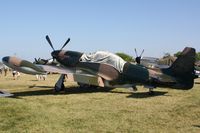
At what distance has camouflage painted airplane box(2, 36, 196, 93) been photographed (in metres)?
18.8

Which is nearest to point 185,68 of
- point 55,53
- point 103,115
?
point 103,115

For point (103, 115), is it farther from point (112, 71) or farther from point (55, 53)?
point (55, 53)

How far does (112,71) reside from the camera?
20.6 m

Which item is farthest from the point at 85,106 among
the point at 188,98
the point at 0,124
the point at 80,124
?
the point at 188,98

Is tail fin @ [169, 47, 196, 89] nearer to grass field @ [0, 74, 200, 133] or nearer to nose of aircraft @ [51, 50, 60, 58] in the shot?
grass field @ [0, 74, 200, 133]

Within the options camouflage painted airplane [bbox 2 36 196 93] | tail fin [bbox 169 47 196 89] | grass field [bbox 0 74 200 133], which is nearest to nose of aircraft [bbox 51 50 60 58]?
camouflage painted airplane [bbox 2 36 196 93]

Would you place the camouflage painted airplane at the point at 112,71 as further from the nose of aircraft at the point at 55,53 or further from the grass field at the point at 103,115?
the grass field at the point at 103,115

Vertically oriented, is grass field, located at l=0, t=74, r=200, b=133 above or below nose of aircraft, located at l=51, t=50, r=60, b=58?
below

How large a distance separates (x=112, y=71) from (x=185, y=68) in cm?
461

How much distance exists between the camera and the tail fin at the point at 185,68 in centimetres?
1853

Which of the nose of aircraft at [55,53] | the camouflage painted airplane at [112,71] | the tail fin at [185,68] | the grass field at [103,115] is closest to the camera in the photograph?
the grass field at [103,115]

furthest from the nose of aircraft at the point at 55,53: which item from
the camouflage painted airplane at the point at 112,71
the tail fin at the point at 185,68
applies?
the tail fin at the point at 185,68

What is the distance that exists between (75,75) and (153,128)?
34.3ft

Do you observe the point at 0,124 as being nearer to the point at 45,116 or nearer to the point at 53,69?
the point at 45,116
